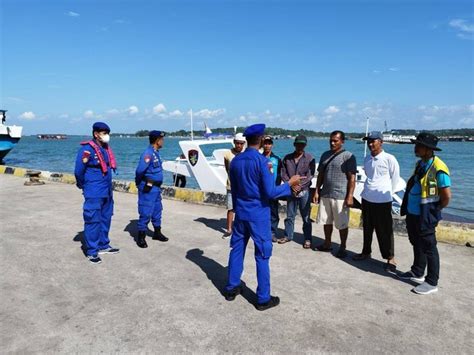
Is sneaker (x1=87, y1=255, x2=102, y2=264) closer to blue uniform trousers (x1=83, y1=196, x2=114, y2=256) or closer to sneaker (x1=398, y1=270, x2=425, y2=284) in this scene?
blue uniform trousers (x1=83, y1=196, x2=114, y2=256)

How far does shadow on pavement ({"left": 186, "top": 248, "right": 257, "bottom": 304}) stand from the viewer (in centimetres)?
387

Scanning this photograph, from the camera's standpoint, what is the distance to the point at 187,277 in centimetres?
430

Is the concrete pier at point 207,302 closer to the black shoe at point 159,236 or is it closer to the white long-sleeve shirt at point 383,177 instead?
the black shoe at point 159,236

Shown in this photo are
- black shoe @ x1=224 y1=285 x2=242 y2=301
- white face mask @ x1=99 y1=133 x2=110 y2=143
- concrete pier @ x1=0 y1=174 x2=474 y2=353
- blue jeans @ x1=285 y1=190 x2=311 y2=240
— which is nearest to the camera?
concrete pier @ x1=0 y1=174 x2=474 y2=353

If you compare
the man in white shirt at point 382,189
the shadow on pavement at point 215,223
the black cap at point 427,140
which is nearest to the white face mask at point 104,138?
the shadow on pavement at point 215,223

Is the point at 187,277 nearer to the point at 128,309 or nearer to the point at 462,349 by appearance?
the point at 128,309

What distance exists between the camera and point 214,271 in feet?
14.9

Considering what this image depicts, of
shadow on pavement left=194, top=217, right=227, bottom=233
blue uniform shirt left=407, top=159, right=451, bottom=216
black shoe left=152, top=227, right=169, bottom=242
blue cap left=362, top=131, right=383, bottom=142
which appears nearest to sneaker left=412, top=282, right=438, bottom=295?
blue uniform shirt left=407, top=159, right=451, bottom=216

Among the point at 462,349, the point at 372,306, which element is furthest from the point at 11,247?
the point at 462,349

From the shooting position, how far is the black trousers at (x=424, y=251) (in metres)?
3.92

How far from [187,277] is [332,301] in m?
1.72

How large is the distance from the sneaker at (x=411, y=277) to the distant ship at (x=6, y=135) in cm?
3125

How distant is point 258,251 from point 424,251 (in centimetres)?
196

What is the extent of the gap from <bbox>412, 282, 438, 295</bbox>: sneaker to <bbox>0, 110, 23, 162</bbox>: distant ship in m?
31.5
